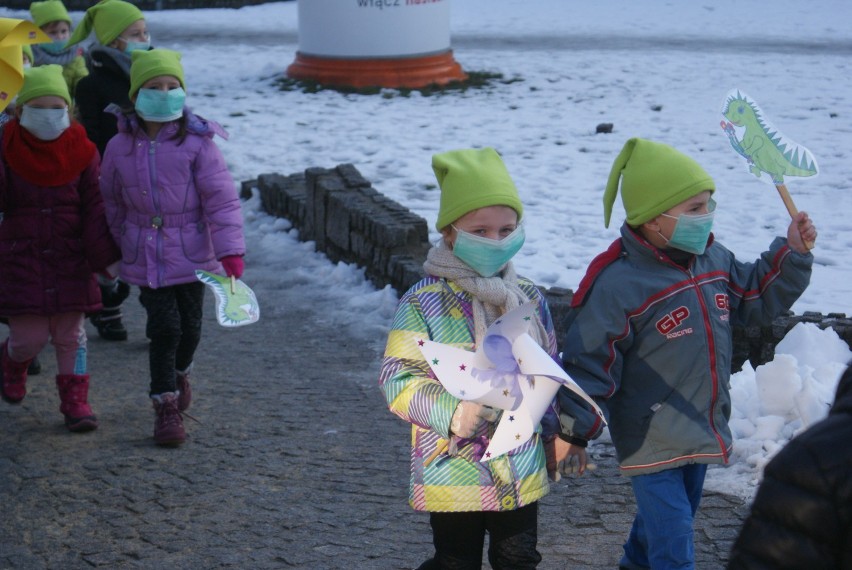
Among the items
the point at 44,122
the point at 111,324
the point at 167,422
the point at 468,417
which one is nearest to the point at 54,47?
the point at 111,324

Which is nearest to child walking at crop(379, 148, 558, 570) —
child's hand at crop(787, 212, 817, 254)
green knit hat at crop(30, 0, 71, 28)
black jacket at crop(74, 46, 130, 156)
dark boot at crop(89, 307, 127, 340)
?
child's hand at crop(787, 212, 817, 254)

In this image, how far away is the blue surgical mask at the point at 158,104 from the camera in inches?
210

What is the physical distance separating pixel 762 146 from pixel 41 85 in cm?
306

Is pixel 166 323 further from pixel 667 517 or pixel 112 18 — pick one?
pixel 667 517

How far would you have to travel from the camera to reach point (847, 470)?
5.80 ft

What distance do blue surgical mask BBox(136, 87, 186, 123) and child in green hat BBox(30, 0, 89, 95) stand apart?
95.8 inches

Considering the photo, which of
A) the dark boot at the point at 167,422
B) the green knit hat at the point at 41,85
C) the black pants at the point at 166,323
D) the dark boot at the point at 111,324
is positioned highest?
the green knit hat at the point at 41,85

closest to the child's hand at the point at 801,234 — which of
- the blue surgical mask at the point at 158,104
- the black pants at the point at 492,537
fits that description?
the black pants at the point at 492,537

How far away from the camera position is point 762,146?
3871mm

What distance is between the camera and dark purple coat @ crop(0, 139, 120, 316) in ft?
18.0

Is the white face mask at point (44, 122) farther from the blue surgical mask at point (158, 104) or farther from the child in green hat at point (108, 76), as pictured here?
the child in green hat at point (108, 76)

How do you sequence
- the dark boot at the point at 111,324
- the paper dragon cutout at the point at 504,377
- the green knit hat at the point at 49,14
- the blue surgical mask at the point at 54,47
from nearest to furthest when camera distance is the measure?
the paper dragon cutout at the point at 504,377, the dark boot at the point at 111,324, the blue surgical mask at the point at 54,47, the green knit hat at the point at 49,14

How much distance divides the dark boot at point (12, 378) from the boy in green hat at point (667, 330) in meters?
2.94

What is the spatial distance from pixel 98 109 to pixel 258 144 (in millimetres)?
4724
